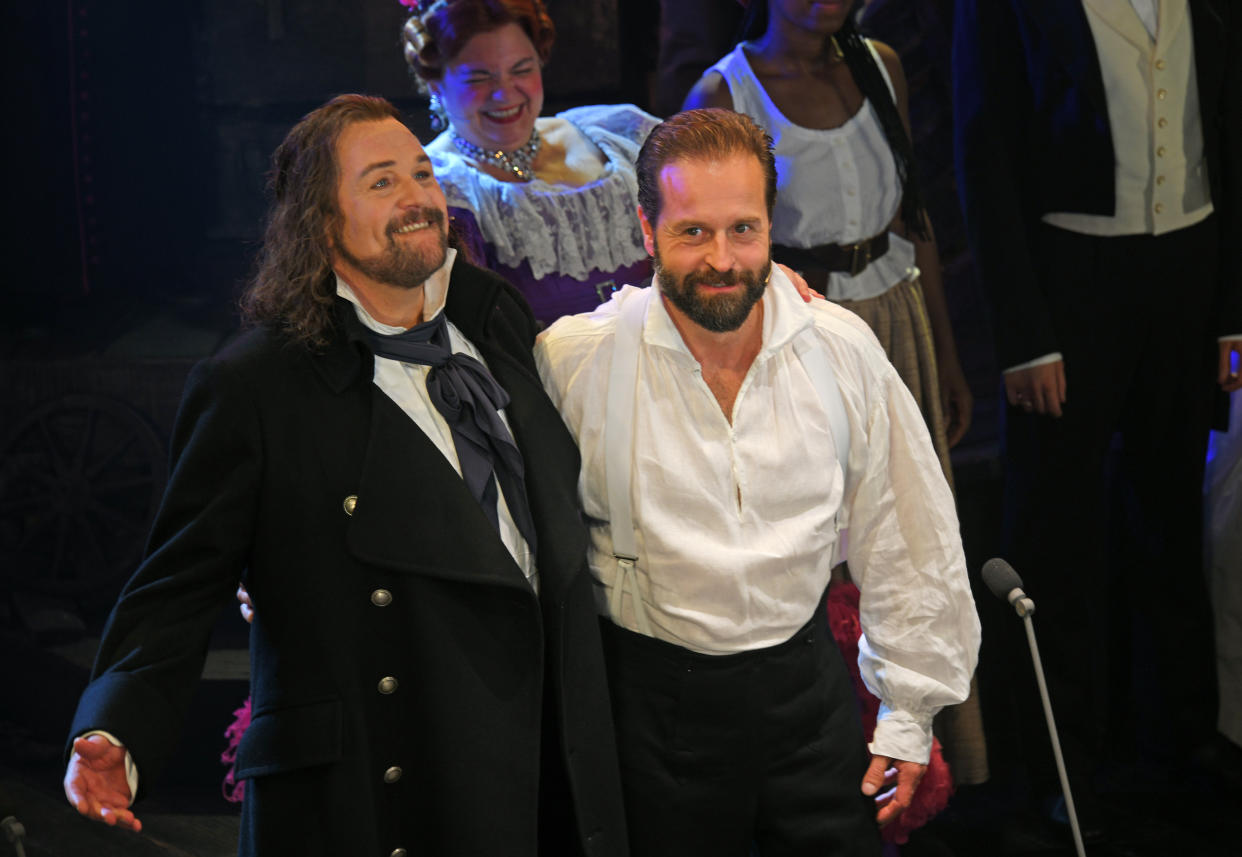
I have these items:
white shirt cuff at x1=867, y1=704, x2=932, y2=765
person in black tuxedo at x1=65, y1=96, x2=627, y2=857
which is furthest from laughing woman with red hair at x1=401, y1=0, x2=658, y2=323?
white shirt cuff at x1=867, y1=704, x2=932, y2=765

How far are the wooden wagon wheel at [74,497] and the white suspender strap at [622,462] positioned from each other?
257cm

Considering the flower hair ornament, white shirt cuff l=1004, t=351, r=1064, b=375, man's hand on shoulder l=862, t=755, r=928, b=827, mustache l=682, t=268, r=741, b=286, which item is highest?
the flower hair ornament

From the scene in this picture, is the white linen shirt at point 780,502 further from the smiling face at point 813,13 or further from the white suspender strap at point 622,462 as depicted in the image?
the smiling face at point 813,13

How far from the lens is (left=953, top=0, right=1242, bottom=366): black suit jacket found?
3430mm

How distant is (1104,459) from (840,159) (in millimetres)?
1144

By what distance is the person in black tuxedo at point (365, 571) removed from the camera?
6.72 feet

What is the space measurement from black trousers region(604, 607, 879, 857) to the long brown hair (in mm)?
813

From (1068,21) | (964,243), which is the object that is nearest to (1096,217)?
(1068,21)

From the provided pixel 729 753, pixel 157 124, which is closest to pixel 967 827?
pixel 729 753

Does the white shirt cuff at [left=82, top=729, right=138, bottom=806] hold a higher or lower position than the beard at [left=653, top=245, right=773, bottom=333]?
lower

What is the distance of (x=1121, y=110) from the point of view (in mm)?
3420

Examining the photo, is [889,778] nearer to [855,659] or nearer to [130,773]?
[855,659]

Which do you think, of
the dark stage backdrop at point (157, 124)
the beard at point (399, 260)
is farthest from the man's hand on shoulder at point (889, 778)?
the dark stage backdrop at point (157, 124)

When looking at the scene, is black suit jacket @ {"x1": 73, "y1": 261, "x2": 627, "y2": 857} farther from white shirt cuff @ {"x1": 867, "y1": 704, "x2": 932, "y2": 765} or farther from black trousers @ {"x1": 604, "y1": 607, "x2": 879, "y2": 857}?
white shirt cuff @ {"x1": 867, "y1": 704, "x2": 932, "y2": 765}
